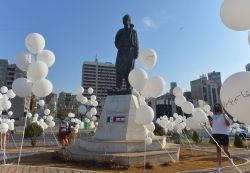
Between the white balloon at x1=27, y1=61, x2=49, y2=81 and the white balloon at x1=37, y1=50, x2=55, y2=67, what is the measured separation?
843mm

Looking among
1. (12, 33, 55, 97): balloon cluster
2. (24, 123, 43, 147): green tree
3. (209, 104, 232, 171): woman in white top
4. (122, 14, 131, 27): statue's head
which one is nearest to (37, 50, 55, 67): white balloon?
(12, 33, 55, 97): balloon cluster

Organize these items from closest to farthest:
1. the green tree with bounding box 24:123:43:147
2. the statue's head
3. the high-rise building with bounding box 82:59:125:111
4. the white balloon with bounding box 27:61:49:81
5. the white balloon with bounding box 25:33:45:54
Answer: the white balloon with bounding box 27:61:49:81, the white balloon with bounding box 25:33:45:54, the statue's head, the green tree with bounding box 24:123:43:147, the high-rise building with bounding box 82:59:125:111

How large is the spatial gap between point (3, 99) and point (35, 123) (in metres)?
8.45

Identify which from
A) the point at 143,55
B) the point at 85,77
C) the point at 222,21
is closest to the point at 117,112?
the point at 143,55

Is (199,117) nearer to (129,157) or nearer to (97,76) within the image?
(129,157)

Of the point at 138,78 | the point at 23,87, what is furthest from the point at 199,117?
the point at 23,87

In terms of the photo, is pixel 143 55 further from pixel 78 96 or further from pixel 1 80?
pixel 1 80

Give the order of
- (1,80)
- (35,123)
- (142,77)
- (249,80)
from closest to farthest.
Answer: (249,80) → (142,77) → (35,123) → (1,80)

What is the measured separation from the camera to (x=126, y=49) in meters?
13.7

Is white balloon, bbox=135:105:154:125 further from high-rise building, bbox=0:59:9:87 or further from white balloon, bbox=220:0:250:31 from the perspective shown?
high-rise building, bbox=0:59:9:87

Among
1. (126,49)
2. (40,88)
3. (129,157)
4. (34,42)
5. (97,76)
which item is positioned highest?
(97,76)

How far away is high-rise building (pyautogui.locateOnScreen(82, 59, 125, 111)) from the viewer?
422ft

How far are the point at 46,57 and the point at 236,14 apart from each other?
5.67 metres

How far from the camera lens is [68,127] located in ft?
46.7
